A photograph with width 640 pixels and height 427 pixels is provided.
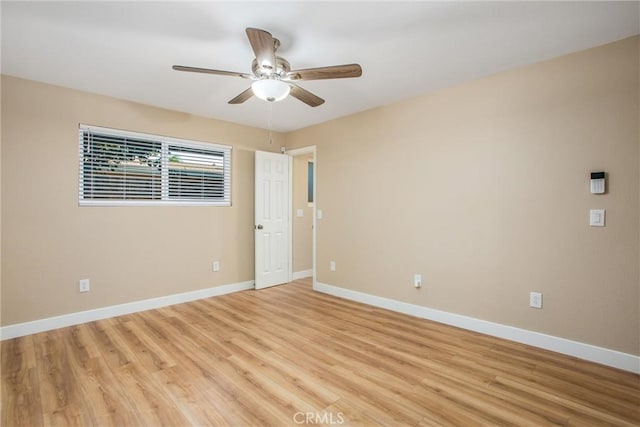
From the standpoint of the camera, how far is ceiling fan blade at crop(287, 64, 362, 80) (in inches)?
84.9

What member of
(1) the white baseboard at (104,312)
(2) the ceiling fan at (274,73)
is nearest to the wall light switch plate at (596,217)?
(2) the ceiling fan at (274,73)

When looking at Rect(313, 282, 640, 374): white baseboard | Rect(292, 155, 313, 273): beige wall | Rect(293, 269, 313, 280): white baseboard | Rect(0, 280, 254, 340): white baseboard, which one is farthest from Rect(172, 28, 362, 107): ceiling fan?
Rect(293, 269, 313, 280): white baseboard

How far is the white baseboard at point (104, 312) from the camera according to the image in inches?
119

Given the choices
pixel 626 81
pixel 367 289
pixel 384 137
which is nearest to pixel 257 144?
pixel 384 137

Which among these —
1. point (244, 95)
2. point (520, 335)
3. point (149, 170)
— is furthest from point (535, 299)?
point (149, 170)

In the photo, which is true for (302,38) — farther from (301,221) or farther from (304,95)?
(301,221)

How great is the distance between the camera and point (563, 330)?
8.63 ft

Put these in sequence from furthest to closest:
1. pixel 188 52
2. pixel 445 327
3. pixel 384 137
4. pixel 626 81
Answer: pixel 384 137 < pixel 445 327 < pixel 188 52 < pixel 626 81

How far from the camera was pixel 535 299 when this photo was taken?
9.07 ft

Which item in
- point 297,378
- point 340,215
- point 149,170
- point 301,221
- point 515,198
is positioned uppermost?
point 149,170

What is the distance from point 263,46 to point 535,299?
9.91ft

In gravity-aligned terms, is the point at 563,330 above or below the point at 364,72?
below

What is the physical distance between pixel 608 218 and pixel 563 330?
992mm

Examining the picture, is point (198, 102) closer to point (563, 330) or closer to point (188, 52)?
point (188, 52)
